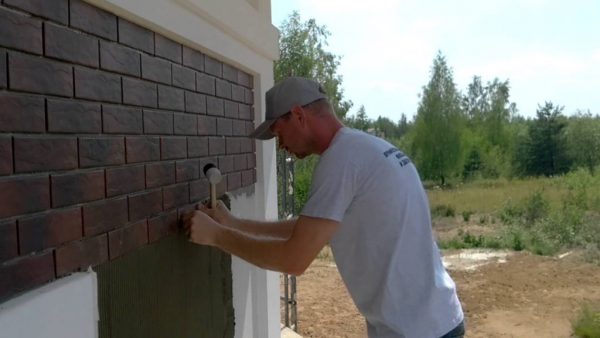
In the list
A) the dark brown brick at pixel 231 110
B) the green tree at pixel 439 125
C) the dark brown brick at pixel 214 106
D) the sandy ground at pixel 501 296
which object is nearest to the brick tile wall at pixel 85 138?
the dark brown brick at pixel 214 106

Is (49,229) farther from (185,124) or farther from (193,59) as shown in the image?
(193,59)

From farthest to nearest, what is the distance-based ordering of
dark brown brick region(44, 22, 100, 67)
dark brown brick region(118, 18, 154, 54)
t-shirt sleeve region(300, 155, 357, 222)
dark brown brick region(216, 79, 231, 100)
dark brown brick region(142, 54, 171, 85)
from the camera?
dark brown brick region(216, 79, 231, 100), t-shirt sleeve region(300, 155, 357, 222), dark brown brick region(142, 54, 171, 85), dark brown brick region(118, 18, 154, 54), dark brown brick region(44, 22, 100, 67)

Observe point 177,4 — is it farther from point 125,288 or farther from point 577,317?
point 577,317

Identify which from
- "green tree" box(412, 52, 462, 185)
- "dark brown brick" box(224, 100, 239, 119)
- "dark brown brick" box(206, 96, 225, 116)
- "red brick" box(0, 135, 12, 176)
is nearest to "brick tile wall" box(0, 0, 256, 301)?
"red brick" box(0, 135, 12, 176)

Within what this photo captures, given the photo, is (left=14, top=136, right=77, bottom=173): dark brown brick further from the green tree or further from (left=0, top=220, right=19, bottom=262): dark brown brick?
the green tree

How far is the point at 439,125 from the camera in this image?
1444 inches

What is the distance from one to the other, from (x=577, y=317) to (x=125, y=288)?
889 centimetres

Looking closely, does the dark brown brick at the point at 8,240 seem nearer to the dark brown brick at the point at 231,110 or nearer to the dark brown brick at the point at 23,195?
the dark brown brick at the point at 23,195

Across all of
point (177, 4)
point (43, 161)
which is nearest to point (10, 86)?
point (43, 161)

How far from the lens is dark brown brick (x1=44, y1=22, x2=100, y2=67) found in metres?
1.56

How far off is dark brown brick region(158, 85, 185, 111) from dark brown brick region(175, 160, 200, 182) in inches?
9.6

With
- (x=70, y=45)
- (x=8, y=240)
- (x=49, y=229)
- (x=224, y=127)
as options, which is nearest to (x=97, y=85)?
(x=70, y=45)

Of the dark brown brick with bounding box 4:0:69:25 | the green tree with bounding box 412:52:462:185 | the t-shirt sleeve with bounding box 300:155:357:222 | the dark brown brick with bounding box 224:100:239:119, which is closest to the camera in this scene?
the dark brown brick with bounding box 4:0:69:25

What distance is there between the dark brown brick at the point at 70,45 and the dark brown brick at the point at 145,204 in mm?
521
